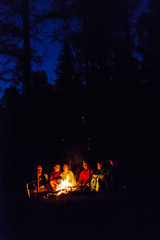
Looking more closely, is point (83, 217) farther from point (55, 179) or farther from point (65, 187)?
point (55, 179)

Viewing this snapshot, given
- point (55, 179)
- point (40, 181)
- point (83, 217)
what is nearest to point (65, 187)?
point (55, 179)

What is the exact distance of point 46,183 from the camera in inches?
437

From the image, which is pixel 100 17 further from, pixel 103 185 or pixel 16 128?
pixel 103 185

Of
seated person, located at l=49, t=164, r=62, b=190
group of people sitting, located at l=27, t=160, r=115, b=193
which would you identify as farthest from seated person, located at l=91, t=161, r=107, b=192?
seated person, located at l=49, t=164, r=62, b=190

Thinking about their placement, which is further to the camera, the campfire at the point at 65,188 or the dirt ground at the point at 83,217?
the campfire at the point at 65,188

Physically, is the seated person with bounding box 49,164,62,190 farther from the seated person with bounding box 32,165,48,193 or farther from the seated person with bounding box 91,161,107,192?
the seated person with bounding box 91,161,107,192

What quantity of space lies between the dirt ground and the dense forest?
3.07m

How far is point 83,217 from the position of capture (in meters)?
6.91

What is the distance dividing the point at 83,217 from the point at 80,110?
7.69 metres

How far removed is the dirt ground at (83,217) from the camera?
570cm

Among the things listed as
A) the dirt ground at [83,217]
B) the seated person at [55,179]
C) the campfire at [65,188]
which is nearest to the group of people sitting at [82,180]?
the seated person at [55,179]

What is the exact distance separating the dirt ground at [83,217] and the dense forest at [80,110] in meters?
3.07

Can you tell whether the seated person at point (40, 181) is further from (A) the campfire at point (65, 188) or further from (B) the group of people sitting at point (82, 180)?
(A) the campfire at point (65, 188)

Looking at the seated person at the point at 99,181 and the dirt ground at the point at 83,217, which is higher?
the seated person at the point at 99,181
